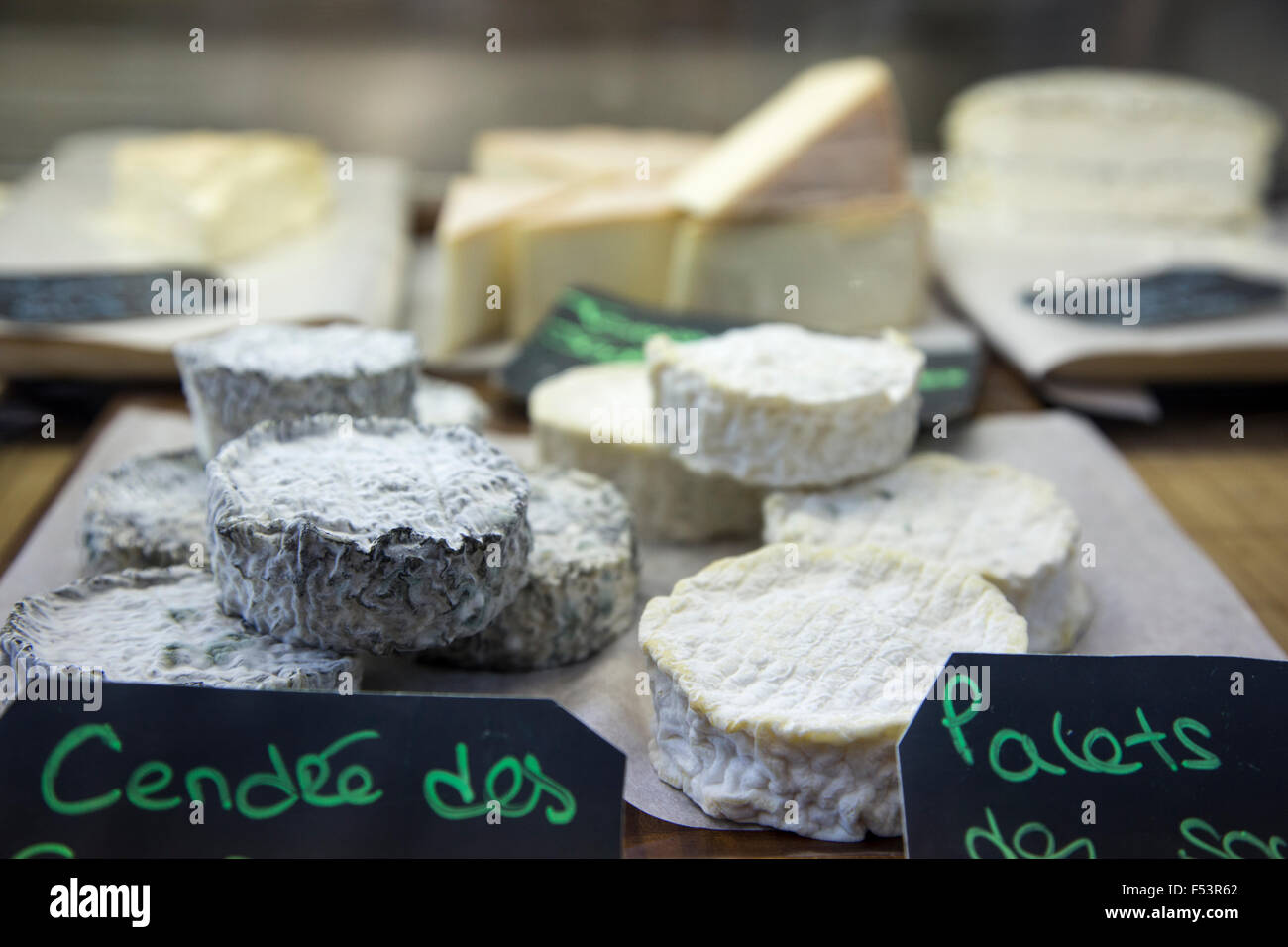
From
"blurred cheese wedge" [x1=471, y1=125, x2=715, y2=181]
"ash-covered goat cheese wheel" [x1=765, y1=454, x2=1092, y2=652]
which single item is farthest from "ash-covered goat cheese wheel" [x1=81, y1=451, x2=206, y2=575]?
"blurred cheese wedge" [x1=471, y1=125, x2=715, y2=181]

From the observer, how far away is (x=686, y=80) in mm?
2545

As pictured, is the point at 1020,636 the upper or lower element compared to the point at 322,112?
lower

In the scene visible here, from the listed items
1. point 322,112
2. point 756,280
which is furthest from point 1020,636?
point 322,112

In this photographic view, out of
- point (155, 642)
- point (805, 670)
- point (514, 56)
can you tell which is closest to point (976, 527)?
point (805, 670)

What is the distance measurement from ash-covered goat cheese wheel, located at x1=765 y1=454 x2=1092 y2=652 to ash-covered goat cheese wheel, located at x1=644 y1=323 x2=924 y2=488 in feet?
0.10

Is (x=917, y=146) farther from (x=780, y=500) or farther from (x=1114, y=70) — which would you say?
(x=780, y=500)

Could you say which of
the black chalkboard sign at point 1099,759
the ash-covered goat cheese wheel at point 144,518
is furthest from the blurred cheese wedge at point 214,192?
the black chalkboard sign at point 1099,759

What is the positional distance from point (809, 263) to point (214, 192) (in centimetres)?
100

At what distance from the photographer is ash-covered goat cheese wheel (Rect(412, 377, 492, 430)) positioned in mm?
1470

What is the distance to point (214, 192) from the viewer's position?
2059 mm

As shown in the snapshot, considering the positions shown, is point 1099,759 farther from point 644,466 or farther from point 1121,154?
point 1121,154

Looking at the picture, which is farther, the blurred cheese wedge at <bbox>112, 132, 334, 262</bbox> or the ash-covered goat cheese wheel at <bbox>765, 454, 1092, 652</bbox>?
the blurred cheese wedge at <bbox>112, 132, 334, 262</bbox>

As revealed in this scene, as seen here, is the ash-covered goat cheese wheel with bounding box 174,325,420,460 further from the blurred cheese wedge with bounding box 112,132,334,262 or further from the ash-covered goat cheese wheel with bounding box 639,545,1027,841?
the blurred cheese wedge with bounding box 112,132,334,262
